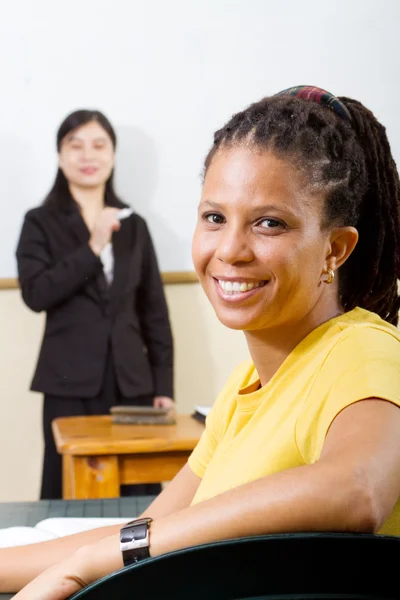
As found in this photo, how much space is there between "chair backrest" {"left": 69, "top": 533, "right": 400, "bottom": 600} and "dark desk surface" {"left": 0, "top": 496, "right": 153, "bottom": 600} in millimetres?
706

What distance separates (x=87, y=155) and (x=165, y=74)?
51 cm

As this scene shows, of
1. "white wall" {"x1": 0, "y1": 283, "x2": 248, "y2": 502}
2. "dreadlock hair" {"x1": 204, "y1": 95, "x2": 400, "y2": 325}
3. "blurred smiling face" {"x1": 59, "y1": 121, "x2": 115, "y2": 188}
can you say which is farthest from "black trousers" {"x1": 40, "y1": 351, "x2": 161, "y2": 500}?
"dreadlock hair" {"x1": 204, "y1": 95, "x2": 400, "y2": 325}

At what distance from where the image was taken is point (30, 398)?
363 centimetres

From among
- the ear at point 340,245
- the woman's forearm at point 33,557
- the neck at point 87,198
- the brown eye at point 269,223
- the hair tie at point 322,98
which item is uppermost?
the hair tie at point 322,98

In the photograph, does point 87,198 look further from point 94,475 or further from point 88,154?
point 94,475

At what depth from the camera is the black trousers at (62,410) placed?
3.22 meters

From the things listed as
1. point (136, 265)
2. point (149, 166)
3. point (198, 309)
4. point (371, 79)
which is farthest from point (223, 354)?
point (371, 79)

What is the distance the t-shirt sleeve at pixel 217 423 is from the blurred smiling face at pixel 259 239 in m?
0.19

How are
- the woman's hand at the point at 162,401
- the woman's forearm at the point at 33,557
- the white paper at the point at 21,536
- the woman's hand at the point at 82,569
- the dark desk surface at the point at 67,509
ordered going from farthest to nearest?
the woman's hand at the point at 162,401 → the dark desk surface at the point at 67,509 → the white paper at the point at 21,536 → the woman's forearm at the point at 33,557 → the woman's hand at the point at 82,569

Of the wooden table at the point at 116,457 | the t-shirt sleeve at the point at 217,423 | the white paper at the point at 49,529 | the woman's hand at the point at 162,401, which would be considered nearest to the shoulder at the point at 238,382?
the t-shirt sleeve at the point at 217,423

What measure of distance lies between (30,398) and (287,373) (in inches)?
111

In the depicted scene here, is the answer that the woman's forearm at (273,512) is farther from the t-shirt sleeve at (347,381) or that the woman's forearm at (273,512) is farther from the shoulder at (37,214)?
the shoulder at (37,214)

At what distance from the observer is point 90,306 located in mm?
3412

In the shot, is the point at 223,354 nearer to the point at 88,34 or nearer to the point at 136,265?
the point at 136,265
